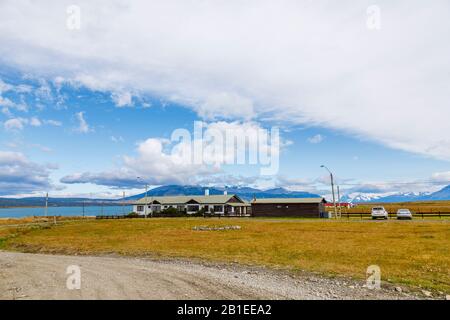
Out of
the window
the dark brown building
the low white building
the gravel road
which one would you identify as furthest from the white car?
the window

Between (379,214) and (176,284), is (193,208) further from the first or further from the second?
(176,284)

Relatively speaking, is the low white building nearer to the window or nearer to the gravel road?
the window

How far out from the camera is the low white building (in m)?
97.6

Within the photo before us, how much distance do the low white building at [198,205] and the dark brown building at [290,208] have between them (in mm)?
12512

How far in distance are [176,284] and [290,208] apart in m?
71.8

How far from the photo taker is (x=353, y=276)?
15.5 m

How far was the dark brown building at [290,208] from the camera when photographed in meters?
80.2

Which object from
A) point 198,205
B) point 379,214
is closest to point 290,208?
point 379,214

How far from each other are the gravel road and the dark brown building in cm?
6501

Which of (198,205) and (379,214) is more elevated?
(198,205)

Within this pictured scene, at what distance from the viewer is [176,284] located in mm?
13344
